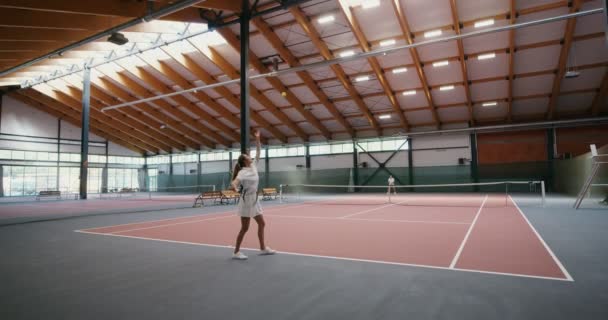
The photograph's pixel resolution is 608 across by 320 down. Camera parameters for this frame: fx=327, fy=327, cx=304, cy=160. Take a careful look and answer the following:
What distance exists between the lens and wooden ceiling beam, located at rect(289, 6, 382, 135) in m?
16.2

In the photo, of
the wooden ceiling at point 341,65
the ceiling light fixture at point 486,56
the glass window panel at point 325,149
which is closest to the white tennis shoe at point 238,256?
the wooden ceiling at point 341,65

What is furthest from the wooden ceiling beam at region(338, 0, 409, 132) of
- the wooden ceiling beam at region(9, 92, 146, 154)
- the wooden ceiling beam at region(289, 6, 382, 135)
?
the wooden ceiling beam at region(9, 92, 146, 154)

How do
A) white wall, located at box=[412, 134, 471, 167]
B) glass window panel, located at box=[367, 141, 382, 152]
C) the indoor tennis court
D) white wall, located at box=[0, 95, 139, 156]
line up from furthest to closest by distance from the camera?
1. white wall, located at box=[0, 95, 139, 156]
2. glass window panel, located at box=[367, 141, 382, 152]
3. white wall, located at box=[412, 134, 471, 167]
4. the indoor tennis court

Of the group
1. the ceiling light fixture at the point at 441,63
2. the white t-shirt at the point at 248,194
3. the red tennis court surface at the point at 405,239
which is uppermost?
the ceiling light fixture at the point at 441,63

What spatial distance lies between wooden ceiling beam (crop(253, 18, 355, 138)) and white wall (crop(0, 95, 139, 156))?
27331 millimetres

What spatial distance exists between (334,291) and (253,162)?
246 cm

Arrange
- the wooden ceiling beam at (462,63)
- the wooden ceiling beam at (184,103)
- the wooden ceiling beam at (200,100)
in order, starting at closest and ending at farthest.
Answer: the wooden ceiling beam at (462,63)
the wooden ceiling beam at (200,100)
the wooden ceiling beam at (184,103)

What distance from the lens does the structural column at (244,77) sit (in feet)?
40.3

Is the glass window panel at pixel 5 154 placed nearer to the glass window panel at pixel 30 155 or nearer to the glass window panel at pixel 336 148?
the glass window panel at pixel 30 155

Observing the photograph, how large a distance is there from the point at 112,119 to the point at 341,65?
26307 mm

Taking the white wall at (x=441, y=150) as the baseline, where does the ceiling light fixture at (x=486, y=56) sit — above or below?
above

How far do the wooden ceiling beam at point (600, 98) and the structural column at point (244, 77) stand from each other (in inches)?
801

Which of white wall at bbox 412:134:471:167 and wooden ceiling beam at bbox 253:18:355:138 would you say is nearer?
wooden ceiling beam at bbox 253:18:355:138

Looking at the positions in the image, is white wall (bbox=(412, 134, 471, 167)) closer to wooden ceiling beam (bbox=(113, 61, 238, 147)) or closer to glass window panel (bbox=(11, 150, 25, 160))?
wooden ceiling beam (bbox=(113, 61, 238, 147))
